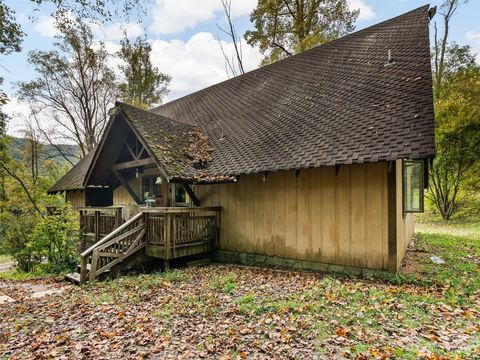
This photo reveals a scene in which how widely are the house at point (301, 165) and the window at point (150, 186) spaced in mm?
263

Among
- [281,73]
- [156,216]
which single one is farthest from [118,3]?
[281,73]

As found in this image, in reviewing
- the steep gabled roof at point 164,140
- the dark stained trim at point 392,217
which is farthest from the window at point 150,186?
the dark stained trim at point 392,217

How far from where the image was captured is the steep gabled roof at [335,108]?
20.0 feet

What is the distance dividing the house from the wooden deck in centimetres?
3

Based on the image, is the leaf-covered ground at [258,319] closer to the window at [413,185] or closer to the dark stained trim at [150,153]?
the window at [413,185]

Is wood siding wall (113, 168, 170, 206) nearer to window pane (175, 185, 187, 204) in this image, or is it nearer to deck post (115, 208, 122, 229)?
window pane (175, 185, 187, 204)

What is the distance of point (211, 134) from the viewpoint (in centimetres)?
1069

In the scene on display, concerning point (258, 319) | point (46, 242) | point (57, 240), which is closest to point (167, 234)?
point (258, 319)

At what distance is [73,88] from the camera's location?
69.8 ft

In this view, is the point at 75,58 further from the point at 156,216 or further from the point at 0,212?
the point at 156,216

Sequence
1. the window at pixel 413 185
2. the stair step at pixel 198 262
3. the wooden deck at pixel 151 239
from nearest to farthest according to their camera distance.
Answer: the window at pixel 413 185 < the wooden deck at pixel 151 239 < the stair step at pixel 198 262

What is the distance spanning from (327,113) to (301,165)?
2.36 metres

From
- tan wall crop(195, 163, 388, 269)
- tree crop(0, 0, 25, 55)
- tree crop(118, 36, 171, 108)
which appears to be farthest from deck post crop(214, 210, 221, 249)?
tree crop(118, 36, 171, 108)

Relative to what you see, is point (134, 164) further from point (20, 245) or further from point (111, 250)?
point (20, 245)
